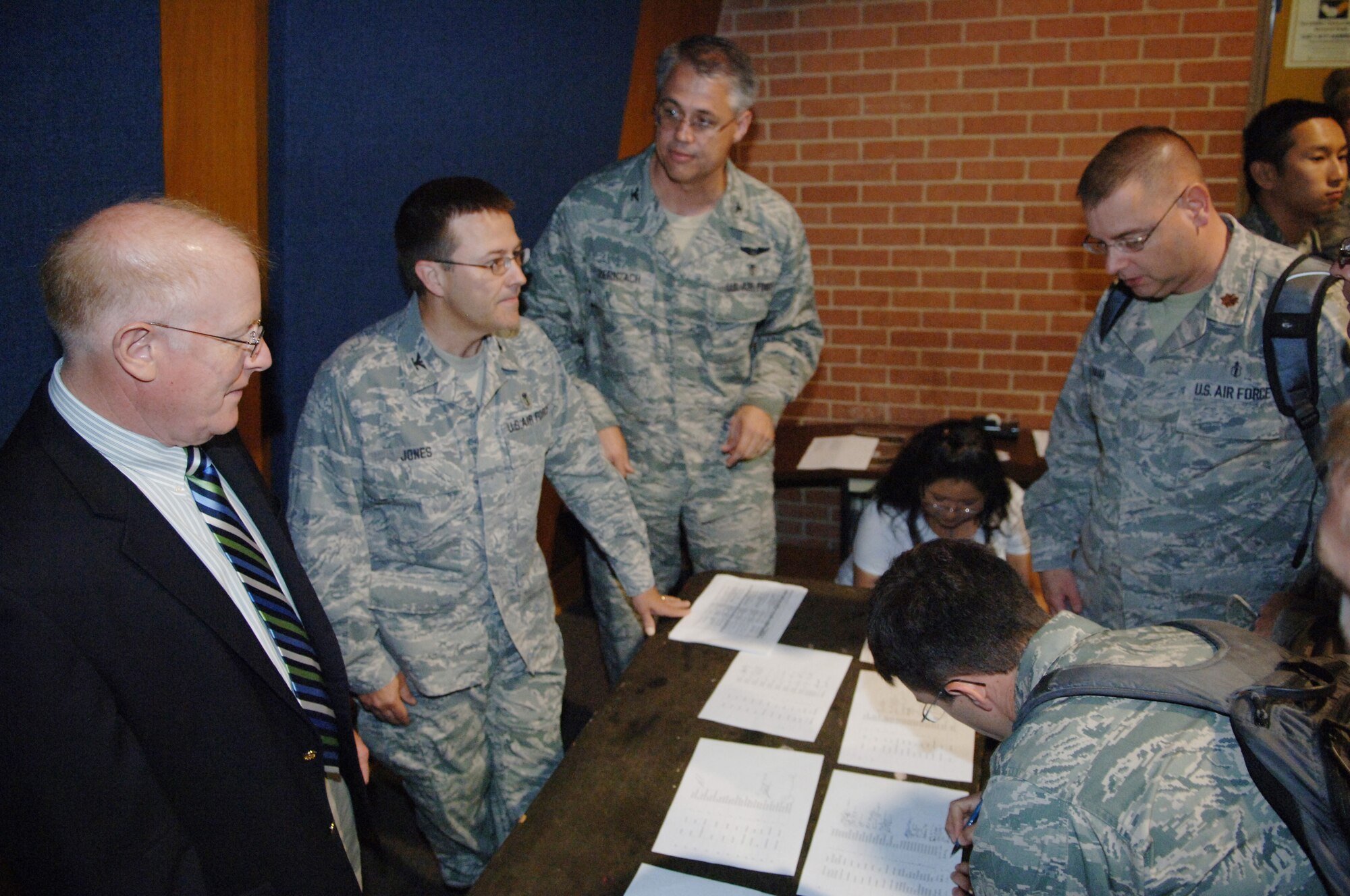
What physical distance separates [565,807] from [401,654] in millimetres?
605

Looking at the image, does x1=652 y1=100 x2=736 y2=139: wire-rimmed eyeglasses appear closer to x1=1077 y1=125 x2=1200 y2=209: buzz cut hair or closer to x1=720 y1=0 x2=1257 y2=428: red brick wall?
x1=1077 y1=125 x2=1200 y2=209: buzz cut hair

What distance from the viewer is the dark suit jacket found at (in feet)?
3.33

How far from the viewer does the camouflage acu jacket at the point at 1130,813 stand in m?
0.96

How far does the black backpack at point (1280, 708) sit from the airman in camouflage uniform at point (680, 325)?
1476mm

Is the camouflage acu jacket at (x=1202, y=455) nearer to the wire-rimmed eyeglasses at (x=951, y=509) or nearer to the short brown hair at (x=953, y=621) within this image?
the wire-rimmed eyeglasses at (x=951, y=509)

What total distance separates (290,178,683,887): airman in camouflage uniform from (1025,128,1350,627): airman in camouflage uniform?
3.39 ft

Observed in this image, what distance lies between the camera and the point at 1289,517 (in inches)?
71.9

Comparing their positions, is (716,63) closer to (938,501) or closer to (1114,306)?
(1114,306)

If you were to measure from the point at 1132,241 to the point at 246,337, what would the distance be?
1.54 m

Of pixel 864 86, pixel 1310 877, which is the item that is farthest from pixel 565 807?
pixel 864 86

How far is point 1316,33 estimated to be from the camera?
3.37m

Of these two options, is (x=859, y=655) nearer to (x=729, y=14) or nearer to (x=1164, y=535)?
(x=1164, y=535)

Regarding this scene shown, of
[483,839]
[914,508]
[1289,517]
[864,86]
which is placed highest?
[864,86]

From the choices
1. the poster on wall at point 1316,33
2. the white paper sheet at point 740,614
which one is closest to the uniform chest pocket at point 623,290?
the white paper sheet at point 740,614
